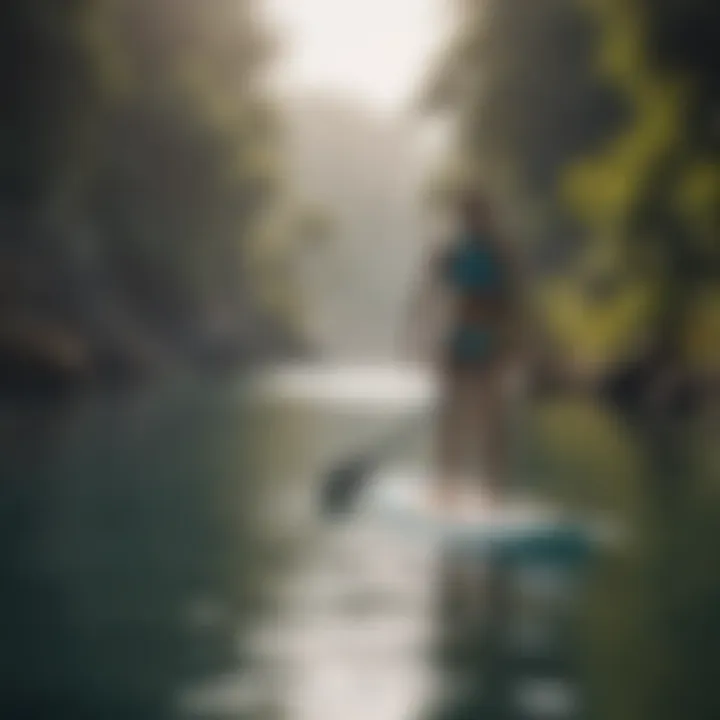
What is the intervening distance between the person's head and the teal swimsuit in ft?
0.09

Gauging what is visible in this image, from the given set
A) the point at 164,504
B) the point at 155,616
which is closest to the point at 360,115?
the point at 164,504

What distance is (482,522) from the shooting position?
331 cm

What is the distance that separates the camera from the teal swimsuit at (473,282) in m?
3.40

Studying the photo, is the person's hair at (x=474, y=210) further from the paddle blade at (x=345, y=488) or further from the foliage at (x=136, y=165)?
the foliage at (x=136, y=165)

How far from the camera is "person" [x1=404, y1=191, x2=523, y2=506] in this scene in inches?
134

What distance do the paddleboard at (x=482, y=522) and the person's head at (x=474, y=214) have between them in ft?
1.91

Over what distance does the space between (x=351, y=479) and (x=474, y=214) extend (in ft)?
2.32

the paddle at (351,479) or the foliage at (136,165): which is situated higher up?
the foliage at (136,165)

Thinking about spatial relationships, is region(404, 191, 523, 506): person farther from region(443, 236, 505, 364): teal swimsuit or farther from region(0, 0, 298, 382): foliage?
region(0, 0, 298, 382): foliage

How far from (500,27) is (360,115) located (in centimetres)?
65

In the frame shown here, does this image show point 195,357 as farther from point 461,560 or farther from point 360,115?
point 461,560

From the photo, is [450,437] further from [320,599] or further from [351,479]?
[320,599]

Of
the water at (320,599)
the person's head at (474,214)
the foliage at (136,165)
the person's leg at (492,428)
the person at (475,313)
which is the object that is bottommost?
the water at (320,599)

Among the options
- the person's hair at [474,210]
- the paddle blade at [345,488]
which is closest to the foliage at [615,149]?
the paddle blade at [345,488]
